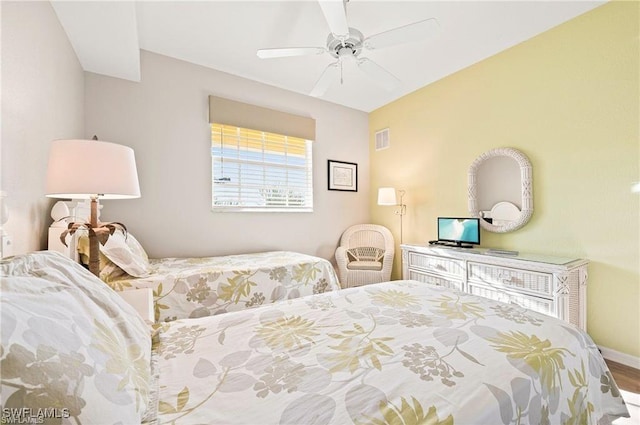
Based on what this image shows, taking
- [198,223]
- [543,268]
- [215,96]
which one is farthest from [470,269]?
[215,96]

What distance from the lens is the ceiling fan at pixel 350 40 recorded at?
5.72ft

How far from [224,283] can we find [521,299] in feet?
8.00

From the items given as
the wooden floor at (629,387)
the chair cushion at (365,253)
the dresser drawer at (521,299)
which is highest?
the chair cushion at (365,253)

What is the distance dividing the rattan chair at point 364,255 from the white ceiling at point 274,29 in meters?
2.12

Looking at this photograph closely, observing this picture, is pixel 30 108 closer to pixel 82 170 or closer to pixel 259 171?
pixel 82 170

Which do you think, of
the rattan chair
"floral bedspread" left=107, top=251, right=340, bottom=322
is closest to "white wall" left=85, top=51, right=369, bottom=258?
"floral bedspread" left=107, top=251, right=340, bottom=322

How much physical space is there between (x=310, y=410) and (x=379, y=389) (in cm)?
20

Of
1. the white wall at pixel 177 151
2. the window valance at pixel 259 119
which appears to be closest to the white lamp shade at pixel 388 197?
the white wall at pixel 177 151

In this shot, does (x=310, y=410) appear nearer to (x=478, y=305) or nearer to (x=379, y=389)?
(x=379, y=389)

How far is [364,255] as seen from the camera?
4.04 m

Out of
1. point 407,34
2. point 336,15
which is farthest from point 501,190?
point 336,15

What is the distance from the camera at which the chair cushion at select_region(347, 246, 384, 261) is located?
3.97 meters

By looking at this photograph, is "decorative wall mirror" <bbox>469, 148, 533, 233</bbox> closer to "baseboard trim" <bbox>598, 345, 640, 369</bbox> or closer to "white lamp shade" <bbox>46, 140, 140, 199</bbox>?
"baseboard trim" <bbox>598, 345, 640, 369</bbox>

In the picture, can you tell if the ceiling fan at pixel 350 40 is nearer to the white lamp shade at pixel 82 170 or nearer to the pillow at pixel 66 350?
the white lamp shade at pixel 82 170
